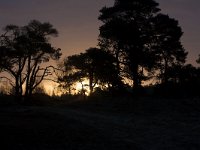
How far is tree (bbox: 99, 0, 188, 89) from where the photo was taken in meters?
42.6

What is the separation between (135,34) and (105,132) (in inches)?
868

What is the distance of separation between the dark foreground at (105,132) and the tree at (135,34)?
11693 millimetres

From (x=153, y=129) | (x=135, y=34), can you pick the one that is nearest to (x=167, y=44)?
(x=135, y=34)

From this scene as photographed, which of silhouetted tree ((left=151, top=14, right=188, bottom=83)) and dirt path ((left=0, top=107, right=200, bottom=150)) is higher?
silhouetted tree ((left=151, top=14, right=188, bottom=83))

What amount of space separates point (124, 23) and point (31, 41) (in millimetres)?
11905

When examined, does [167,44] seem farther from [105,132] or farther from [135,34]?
[105,132]

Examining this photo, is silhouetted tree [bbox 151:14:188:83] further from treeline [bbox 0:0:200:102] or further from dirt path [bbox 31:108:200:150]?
dirt path [bbox 31:108:200:150]

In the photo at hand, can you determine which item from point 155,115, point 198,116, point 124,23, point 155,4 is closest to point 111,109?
point 155,115

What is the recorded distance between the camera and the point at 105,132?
870 inches

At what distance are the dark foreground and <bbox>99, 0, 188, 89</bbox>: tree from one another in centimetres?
1169

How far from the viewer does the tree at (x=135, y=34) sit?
140 feet

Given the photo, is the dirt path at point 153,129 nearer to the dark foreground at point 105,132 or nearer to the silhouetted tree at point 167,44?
the dark foreground at point 105,132

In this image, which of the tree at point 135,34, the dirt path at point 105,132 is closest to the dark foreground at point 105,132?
the dirt path at point 105,132

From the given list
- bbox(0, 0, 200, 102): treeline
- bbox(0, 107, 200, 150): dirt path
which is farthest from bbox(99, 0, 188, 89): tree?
bbox(0, 107, 200, 150): dirt path
